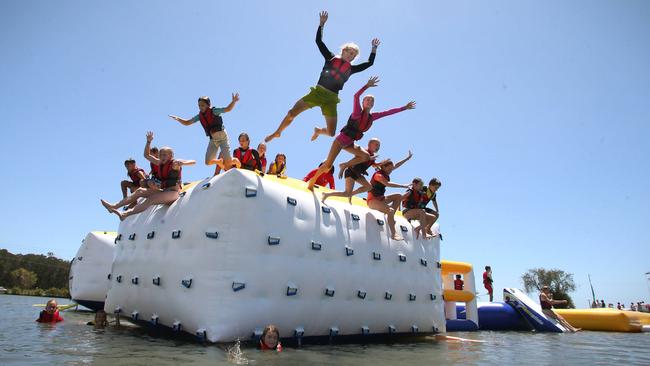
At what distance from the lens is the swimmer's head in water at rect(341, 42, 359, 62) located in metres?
5.87

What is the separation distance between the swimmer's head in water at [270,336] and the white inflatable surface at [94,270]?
23.0 feet

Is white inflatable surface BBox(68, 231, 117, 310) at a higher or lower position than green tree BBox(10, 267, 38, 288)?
lower

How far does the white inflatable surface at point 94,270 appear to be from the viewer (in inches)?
400

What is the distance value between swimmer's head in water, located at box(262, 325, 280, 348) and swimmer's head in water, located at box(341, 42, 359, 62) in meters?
3.74

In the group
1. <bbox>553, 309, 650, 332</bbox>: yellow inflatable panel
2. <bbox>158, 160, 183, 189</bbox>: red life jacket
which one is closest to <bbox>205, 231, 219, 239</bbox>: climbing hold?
<bbox>158, 160, 183, 189</bbox>: red life jacket

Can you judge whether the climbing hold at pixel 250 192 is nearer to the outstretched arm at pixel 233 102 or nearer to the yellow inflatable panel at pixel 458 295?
the outstretched arm at pixel 233 102

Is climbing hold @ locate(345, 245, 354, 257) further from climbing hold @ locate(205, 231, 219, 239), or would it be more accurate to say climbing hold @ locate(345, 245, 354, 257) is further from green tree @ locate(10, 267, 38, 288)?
green tree @ locate(10, 267, 38, 288)

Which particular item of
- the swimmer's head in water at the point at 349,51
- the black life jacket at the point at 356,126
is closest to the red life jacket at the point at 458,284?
the black life jacket at the point at 356,126

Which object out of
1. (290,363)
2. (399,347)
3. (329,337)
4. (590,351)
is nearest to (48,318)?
(329,337)

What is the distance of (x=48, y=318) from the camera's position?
7.20 metres

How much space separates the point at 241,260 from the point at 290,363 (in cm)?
152

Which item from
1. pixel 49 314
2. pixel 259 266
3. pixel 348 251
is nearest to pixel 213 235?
pixel 259 266

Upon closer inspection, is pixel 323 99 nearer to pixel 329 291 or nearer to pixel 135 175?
pixel 329 291

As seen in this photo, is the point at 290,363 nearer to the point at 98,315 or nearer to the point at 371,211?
the point at 371,211
